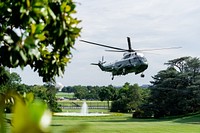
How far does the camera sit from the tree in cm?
296

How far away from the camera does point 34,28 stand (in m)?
2.88

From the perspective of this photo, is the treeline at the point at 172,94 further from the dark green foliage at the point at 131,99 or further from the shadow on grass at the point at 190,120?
the dark green foliage at the point at 131,99

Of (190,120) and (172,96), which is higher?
(172,96)

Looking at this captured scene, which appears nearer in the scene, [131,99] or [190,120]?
[190,120]

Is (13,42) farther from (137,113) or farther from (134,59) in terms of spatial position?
(137,113)

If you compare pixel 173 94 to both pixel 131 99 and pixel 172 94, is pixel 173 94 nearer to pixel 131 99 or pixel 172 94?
pixel 172 94

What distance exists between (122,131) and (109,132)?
5.03ft

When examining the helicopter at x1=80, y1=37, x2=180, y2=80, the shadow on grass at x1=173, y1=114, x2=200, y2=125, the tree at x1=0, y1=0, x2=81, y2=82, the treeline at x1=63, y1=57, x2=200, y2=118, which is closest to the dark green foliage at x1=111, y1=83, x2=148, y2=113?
the treeline at x1=63, y1=57, x2=200, y2=118

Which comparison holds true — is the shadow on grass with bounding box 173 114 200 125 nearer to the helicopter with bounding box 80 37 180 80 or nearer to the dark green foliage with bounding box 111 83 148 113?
the helicopter with bounding box 80 37 180 80

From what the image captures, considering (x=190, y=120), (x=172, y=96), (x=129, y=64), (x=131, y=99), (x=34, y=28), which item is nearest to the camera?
(x=34, y=28)

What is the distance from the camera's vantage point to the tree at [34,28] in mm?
2963

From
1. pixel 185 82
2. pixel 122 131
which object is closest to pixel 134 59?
pixel 122 131

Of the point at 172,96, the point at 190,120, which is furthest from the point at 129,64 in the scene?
the point at 172,96

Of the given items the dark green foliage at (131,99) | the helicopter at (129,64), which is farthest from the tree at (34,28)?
the dark green foliage at (131,99)
